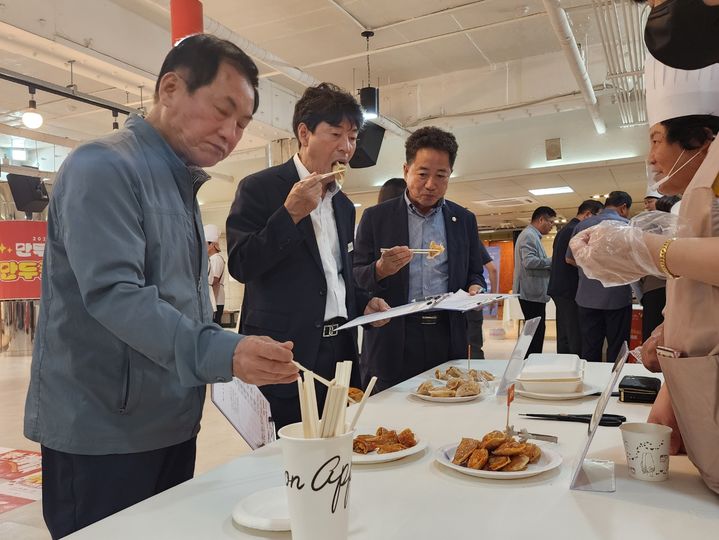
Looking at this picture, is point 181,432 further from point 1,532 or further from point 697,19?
point 1,532

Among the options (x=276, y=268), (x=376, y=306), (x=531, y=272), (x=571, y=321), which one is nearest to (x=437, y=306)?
(x=376, y=306)

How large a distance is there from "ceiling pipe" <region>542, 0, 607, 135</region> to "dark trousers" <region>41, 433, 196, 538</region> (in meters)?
4.72

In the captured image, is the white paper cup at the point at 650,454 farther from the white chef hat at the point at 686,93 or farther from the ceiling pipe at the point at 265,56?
the ceiling pipe at the point at 265,56

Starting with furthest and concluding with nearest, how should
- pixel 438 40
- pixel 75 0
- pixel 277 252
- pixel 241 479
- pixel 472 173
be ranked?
pixel 472 173, pixel 438 40, pixel 75 0, pixel 277 252, pixel 241 479

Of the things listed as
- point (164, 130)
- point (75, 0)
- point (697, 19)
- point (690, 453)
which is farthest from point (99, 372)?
point (75, 0)

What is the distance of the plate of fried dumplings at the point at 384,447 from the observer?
100 cm

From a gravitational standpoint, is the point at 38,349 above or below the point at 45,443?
above

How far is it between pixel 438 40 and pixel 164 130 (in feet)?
20.0

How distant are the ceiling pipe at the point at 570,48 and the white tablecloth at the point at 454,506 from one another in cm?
451

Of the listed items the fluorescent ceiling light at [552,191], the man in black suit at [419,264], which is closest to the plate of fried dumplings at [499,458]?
the man in black suit at [419,264]

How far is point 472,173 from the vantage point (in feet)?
30.4

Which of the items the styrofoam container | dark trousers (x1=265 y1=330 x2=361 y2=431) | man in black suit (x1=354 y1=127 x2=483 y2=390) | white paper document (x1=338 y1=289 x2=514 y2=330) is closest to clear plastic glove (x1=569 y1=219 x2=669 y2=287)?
white paper document (x1=338 y1=289 x2=514 y2=330)

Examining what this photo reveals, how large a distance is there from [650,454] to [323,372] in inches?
40.0

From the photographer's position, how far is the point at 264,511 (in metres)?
0.80
